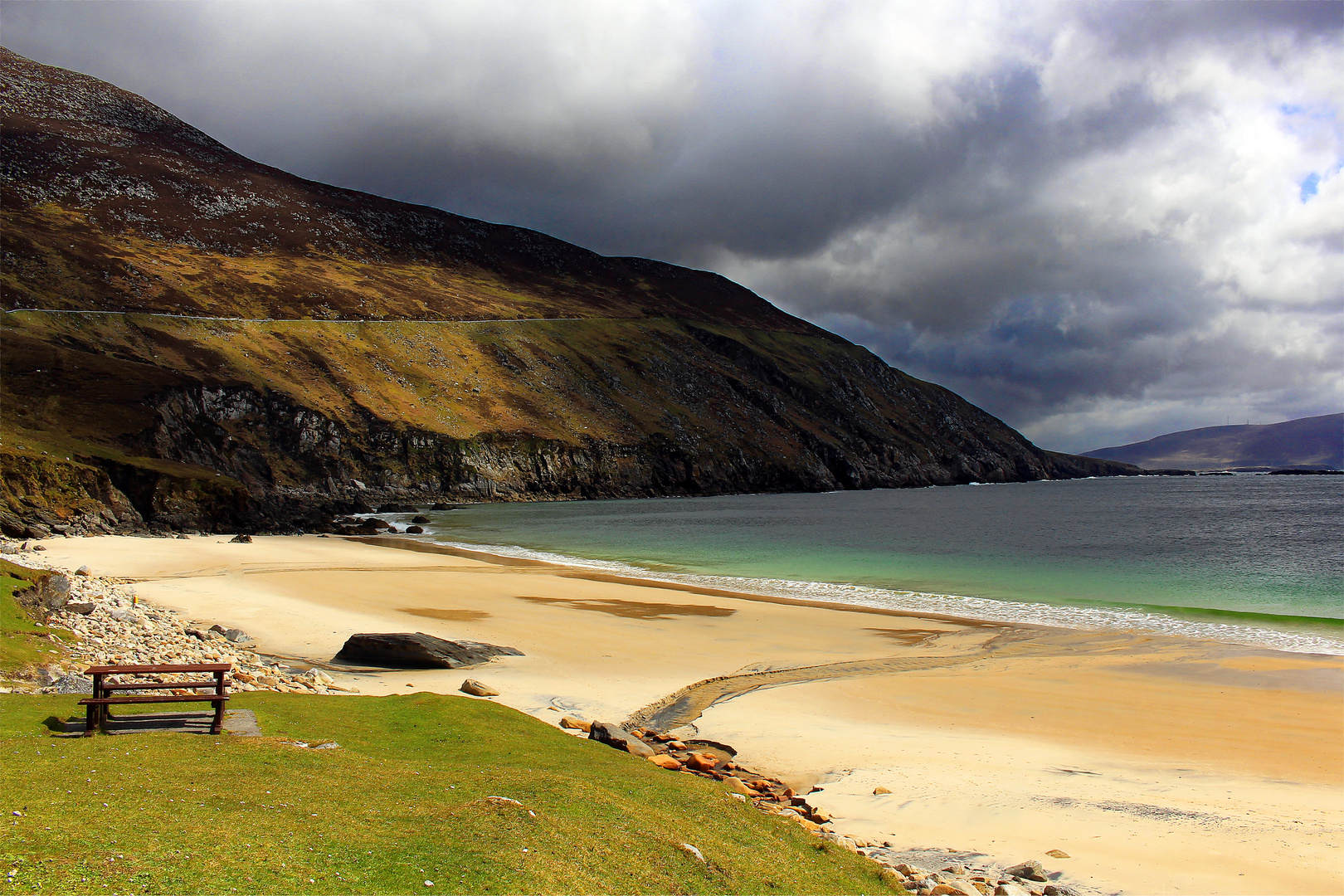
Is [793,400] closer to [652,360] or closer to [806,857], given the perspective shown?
[652,360]

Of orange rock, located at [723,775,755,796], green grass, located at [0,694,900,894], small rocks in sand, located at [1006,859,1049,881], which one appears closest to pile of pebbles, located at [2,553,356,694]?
green grass, located at [0,694,900,894]

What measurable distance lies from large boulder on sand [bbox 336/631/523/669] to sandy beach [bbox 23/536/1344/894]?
20.9 inches

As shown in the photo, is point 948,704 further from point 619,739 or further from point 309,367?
point 309,367

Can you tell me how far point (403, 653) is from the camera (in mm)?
18156

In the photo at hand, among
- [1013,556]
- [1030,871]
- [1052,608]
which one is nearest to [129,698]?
[1030,871]

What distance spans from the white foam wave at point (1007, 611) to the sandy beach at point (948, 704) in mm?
1685

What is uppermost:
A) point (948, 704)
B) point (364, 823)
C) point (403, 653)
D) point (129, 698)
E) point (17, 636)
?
point (364, 823)

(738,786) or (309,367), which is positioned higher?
(309,367)

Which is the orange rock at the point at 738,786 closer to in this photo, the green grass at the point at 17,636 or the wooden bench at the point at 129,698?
the wooden bench at the point at 129,698

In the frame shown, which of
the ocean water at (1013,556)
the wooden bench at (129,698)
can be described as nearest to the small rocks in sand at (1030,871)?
the wooden bench at (129,698)

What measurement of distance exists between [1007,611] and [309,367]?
349 ft

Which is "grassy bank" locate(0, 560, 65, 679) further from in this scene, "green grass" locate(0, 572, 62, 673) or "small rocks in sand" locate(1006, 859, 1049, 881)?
"small rocks in sand" locate(1006, 859, 1049, 881)

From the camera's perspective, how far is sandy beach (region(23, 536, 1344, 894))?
9.55 meters

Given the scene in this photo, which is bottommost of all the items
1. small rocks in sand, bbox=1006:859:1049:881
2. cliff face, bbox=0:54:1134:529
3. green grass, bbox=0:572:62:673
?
small rocks in sand, bbox=1006:859:1049:881
